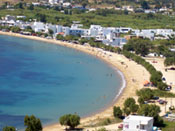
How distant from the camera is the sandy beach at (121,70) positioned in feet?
85.5

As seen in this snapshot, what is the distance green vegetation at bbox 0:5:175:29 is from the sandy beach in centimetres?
1319

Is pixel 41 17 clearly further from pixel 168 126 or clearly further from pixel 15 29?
pixel 168 126

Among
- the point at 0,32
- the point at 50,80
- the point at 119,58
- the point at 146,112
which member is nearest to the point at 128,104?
the point at 146,112

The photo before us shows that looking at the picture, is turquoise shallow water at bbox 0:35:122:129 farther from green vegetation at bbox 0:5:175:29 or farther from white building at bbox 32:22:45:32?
green vegetation at bbox 0:5:175:29

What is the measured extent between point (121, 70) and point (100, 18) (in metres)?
41.5

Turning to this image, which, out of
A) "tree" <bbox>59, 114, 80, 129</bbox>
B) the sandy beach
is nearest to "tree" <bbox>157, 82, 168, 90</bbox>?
the sandy beach

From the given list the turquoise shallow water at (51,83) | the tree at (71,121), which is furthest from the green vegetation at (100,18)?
the tree at (71,121)

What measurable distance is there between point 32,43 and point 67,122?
1566 inches

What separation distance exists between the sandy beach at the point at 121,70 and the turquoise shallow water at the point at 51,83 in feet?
Result: 2.52

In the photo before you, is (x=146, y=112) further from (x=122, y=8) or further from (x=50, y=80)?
(x=122, y=8)

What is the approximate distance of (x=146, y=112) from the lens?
2358cm

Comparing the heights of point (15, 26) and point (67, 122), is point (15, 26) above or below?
above

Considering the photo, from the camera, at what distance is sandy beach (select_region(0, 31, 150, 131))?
85.5 feet

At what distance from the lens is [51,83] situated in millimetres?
36656
